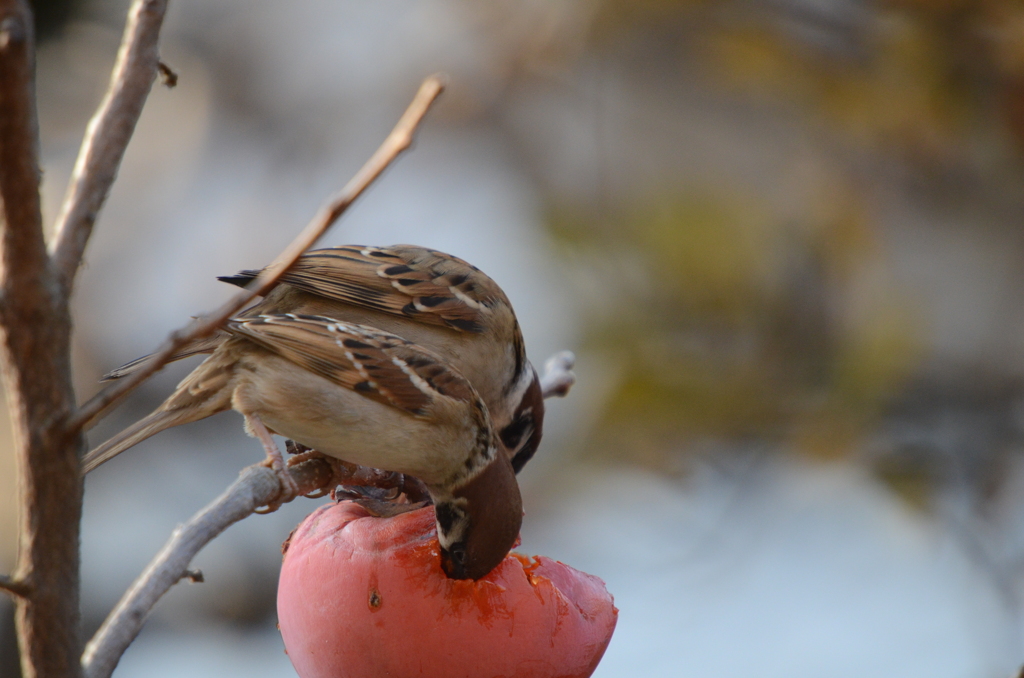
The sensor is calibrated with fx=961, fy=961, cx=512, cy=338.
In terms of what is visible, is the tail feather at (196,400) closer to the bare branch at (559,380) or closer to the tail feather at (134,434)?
the tail feather at (134,434)

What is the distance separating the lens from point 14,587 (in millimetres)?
868

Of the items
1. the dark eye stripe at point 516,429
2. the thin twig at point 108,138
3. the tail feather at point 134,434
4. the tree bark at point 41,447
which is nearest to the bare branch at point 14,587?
the tree bark at point 41,447

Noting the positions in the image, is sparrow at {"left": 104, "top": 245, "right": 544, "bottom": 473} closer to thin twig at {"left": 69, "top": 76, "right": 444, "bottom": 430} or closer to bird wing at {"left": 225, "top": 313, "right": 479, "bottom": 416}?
bird wing at {"left": 225, "top": 313, "right": 479, "bottom": 416}

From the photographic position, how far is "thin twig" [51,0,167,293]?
96 cm

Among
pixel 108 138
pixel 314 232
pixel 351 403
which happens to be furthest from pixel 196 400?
pixel 314 232

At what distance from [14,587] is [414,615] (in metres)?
0.95

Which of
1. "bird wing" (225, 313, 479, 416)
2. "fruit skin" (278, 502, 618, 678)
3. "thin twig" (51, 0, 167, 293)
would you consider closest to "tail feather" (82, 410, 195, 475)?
"bird wing" (225, 313, 479, 416)

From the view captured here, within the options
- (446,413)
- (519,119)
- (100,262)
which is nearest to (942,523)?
(519,119)

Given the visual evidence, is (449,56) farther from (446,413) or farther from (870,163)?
(446,413)

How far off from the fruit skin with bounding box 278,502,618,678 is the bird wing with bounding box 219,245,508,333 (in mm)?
1330

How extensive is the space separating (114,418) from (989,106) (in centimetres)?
546

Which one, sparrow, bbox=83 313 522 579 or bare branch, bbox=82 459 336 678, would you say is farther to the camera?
sparrow, bbox=83 313 522 579

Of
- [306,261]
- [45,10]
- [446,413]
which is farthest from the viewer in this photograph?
[45,10]

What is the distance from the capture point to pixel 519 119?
303 inches
